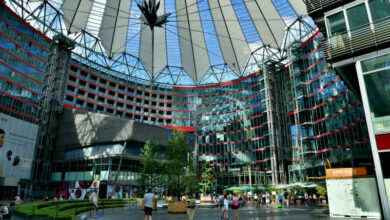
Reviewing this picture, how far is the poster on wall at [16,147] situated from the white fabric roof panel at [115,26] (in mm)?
25185

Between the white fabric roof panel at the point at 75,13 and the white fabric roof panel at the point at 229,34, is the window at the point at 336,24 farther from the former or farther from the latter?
the white fabric roof panel at the point at 75,13

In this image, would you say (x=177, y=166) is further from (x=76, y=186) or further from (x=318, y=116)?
(x=318, y=116)

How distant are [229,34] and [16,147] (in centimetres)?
4696

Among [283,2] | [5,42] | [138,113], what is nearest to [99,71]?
[138,113]

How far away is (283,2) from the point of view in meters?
50.1

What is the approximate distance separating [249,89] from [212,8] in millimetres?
32215

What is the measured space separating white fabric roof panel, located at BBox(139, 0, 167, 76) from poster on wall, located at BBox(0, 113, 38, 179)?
29940mm

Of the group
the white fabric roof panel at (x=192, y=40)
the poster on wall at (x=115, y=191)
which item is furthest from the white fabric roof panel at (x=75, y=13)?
the poster on wall at (x=115, y=191)

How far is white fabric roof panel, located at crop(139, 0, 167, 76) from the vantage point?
200ft

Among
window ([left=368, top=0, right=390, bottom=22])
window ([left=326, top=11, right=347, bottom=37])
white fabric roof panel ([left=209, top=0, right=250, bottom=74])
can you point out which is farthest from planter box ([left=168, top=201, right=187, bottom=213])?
white fabric roof panel ([left=209, top=0, right=250, bottom=74])

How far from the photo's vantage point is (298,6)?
166 ft

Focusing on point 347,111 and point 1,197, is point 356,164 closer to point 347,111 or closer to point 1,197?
point 347,111

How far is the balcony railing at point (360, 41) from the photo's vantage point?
13703mm

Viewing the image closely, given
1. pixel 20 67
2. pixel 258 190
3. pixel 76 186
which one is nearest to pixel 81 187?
pixel 76 186
